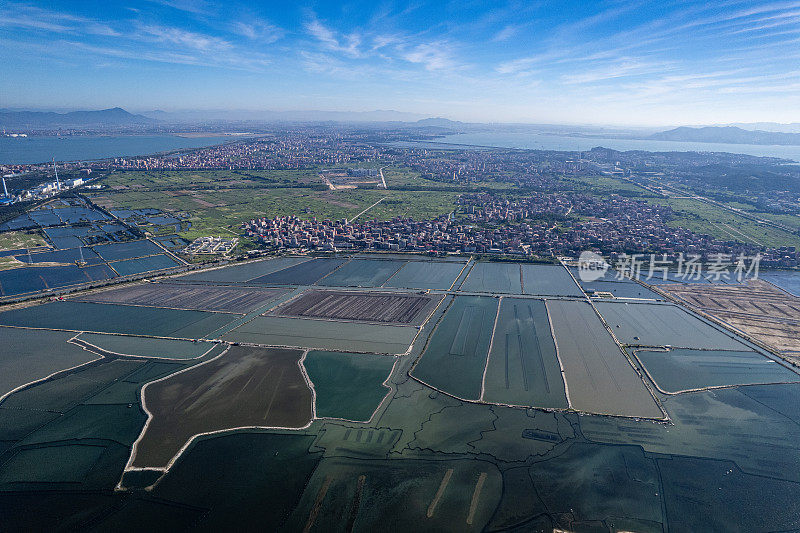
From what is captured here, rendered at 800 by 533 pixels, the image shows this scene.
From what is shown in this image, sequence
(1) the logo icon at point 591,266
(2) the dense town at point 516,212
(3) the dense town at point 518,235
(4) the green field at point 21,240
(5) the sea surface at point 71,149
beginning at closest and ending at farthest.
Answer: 1. (1) the logo icon at point 591,266
2. (4) the green field at point 21,240
3. (3) the dense town at point 518,235
4. (2) the dense town at point 516,212
5. (5) the sea surface at point 71,149

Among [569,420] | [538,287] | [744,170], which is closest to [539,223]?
[538,287]

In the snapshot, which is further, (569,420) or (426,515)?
(569,420)

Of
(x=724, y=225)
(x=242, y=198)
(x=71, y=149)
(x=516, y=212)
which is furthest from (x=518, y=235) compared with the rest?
(x=71, y=149)

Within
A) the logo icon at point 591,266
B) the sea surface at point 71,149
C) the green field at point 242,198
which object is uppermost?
the sea surface at point 71,149

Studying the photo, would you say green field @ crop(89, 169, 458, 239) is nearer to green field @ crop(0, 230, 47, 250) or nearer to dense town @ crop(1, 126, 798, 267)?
dense town @ crop(1, 126, 798, 267)

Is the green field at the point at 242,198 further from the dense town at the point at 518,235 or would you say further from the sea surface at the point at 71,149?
the sea surface at the point at 71,149

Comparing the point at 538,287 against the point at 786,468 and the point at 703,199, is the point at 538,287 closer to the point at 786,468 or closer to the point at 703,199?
the point at 786,468

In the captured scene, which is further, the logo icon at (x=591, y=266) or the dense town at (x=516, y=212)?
the dense town at (x=516, y=212)

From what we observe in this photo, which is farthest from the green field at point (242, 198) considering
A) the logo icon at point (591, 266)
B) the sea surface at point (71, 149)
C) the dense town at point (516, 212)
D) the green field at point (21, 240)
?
the sea surface at point (71, 149)
